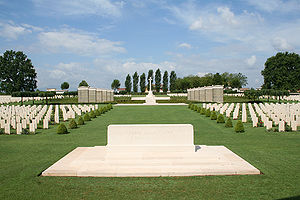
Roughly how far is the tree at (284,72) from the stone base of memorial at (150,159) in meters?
51.1

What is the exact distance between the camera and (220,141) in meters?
8.41

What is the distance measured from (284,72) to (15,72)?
61.5 m

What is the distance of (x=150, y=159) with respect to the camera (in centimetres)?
539

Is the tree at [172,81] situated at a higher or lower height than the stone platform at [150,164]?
higher

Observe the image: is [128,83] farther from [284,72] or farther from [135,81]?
[284,72]

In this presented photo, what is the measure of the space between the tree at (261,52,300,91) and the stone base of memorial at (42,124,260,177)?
51.1 meters

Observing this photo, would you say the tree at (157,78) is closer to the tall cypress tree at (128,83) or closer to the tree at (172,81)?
the tree at (172,81)

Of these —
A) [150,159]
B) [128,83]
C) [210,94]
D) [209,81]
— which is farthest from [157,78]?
Result: [150,159]

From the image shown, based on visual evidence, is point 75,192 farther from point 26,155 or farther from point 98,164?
point 26,155

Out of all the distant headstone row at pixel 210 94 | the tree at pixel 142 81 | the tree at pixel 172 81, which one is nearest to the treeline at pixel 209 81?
the tree at pixel 172 81

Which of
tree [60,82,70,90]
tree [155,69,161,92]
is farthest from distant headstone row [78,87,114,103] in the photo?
tree [60,82,70,90]

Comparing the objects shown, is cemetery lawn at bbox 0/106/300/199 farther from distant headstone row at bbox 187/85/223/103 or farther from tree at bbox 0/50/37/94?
tree at bbox 0/50/37/94

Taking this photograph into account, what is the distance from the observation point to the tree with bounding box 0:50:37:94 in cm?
5438

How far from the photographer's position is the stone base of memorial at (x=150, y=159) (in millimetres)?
4863
